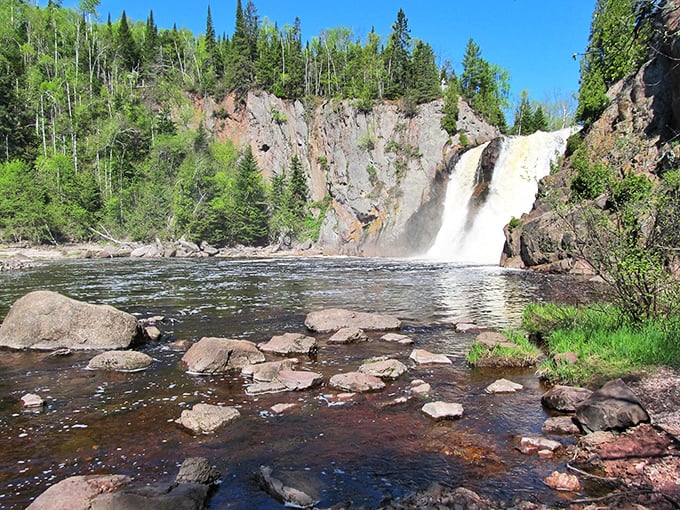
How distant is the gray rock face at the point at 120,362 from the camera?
993 centimetres

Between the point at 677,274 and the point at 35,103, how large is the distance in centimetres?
8536

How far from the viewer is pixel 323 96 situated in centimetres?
7875

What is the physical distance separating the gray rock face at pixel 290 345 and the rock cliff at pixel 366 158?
41957 millimetres

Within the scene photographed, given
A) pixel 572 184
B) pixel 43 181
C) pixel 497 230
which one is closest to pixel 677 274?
pixel 572 184

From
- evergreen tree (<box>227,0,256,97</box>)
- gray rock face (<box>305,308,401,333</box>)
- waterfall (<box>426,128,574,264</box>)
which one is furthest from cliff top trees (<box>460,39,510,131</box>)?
gray rock face (<box>305,308,401,333</box>)

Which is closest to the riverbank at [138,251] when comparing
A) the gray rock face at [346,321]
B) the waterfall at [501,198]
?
the waterfall at [501,198]

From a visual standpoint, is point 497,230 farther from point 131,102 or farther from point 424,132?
point 131,102

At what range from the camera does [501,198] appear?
1677 inches

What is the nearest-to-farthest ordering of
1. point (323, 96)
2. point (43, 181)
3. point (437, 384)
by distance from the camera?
1. point (437, 384)
2. point (43, 181)
3. point (323, 96)

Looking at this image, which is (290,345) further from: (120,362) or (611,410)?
(611,410)

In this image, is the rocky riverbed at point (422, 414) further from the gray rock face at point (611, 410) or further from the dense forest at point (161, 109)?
the dense forest at point (161, 109)

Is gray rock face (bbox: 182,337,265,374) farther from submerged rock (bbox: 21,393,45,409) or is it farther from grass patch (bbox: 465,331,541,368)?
grass patch (bbox: 465,331,541,368)

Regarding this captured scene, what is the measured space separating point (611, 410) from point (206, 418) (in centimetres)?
566

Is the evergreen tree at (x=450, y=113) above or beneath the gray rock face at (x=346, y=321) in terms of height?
above
